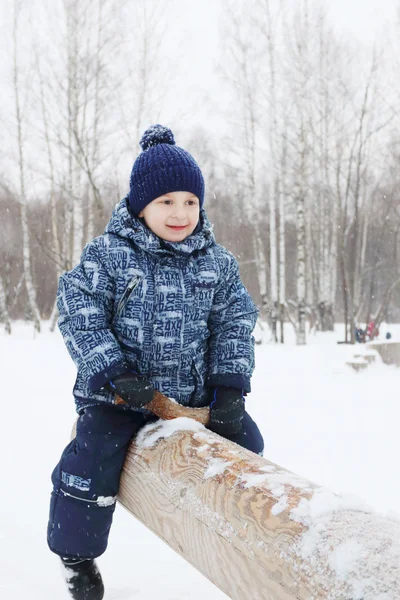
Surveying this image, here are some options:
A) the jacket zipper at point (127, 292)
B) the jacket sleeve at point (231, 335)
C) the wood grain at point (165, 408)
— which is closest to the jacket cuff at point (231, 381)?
the jacket sleeve at point (231, 335)

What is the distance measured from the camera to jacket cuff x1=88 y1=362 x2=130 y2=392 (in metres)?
1.62

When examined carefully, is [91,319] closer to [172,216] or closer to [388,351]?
[172,216]

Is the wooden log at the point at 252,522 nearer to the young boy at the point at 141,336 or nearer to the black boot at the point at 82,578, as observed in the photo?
A: the young boy at the point at 141,336

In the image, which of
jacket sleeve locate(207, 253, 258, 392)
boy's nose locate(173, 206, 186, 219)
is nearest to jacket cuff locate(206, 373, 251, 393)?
jacket sleeve locate(207, 253, 258, 392)

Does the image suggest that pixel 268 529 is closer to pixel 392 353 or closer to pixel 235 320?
pixel 235 320

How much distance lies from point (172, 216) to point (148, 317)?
38cm

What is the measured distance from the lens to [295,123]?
13602mm

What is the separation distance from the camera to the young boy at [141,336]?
167 centimetres

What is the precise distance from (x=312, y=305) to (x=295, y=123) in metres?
9.43

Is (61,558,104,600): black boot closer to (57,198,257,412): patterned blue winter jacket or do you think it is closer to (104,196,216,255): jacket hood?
(57,198,257,412): patterned blue winter jacket

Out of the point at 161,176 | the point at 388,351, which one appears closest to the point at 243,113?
the point at 388,351

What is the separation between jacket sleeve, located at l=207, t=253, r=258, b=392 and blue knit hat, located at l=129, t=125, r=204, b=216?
0.34 metres

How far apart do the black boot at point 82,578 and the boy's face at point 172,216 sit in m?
1.14

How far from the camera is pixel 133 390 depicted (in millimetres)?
1576
